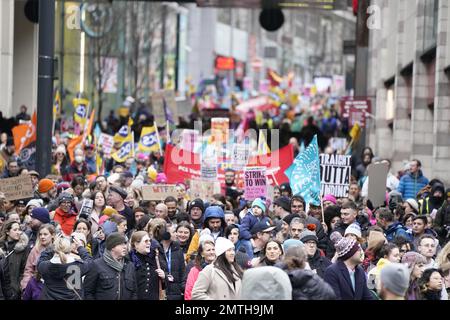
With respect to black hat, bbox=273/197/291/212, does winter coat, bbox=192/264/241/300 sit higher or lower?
lower

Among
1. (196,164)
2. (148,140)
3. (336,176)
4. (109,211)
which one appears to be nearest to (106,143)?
(148,140)

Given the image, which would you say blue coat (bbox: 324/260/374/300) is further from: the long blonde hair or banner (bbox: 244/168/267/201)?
banner (bbox: 244/168/267/201)

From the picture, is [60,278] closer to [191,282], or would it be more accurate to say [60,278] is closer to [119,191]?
[191,282]

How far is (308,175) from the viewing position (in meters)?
18.4

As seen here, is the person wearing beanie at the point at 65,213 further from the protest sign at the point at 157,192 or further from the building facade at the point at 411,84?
the building facade at the point at 411,84

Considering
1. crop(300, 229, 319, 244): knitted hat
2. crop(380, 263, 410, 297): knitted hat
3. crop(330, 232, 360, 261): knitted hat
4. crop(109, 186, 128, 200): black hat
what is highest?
crop(380, 263, 410, 297): knitted hat


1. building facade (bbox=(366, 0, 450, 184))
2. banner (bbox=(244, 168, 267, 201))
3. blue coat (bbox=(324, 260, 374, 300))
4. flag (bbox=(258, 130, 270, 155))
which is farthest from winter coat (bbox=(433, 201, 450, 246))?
building facade (bbox=(366, 0, 450, 184))

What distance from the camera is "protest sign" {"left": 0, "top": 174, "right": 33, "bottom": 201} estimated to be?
18219 mm

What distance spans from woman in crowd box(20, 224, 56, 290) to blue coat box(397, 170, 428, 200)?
10122mm

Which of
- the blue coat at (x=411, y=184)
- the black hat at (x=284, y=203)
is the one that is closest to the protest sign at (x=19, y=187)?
the black hat at (x=284, y=203)

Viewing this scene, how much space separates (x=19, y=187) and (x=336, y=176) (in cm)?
429
